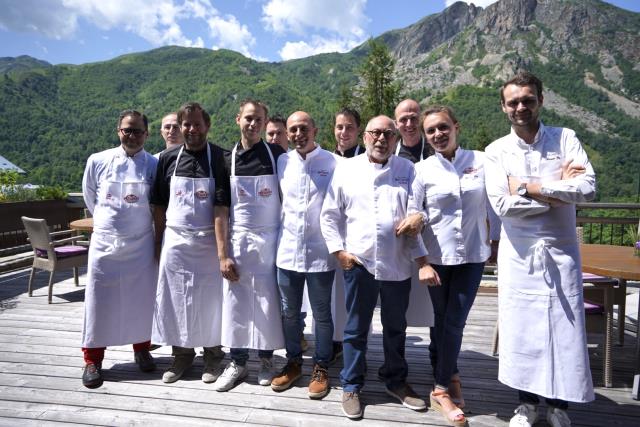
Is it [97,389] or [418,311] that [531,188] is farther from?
[97,389]

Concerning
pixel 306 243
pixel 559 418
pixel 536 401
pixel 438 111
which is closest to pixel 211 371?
pixel 306 243

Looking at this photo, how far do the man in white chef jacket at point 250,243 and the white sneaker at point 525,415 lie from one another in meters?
1.45

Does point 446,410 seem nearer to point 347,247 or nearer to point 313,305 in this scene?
point 313,305

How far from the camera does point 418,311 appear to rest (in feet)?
10.0

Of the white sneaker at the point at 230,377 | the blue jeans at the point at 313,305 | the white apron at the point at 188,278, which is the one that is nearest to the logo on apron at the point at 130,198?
the white apron at the point at 188,278

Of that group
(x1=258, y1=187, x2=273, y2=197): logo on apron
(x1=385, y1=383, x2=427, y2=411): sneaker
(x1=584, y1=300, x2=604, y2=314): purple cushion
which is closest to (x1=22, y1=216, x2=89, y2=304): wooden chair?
(x1=258, y1=187, x2=273, y2=197): logo on apron

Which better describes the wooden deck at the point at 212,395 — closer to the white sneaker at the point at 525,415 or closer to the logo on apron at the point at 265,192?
the white sneaker at the point at 525,415

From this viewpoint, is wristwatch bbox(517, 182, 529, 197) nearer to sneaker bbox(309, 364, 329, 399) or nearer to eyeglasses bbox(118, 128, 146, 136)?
sneaker bbox(309, 364, 329, 399)

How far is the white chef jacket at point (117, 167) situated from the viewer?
3121 millimetres

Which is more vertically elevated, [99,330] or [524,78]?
[524,78]

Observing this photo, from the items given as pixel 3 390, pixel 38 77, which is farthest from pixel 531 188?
pixel 38 77

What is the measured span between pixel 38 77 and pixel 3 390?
106308 millimetres

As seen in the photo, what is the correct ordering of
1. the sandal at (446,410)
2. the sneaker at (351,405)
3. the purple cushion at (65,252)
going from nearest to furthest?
the sandal at (446,410) < the sneaker at (351,405) < the purple cushion at (65,252)

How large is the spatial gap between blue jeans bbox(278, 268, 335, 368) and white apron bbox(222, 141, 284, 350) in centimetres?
10
